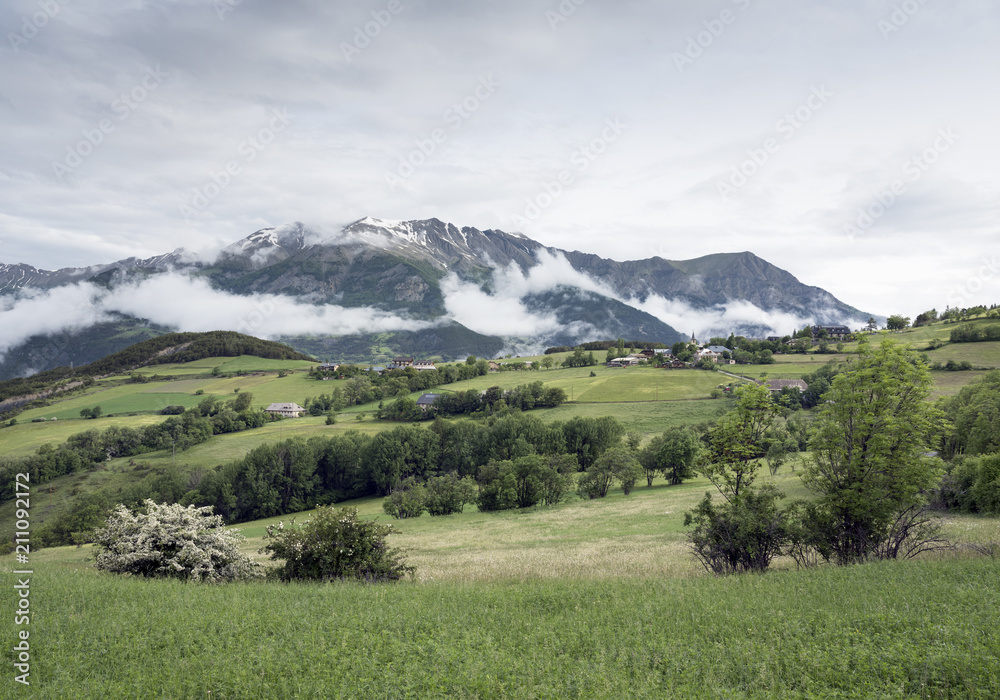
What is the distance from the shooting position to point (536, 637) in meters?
9.87

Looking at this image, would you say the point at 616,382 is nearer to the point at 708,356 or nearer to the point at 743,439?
the point at 708,356

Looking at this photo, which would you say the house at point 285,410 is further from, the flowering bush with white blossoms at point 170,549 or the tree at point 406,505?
the flowering bush with white blossoms at point 170,549

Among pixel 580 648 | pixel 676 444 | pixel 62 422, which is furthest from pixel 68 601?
pixel 62 422

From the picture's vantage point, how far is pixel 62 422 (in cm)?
12075

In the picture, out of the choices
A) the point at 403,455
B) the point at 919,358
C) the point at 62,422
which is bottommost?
the point at 403,455

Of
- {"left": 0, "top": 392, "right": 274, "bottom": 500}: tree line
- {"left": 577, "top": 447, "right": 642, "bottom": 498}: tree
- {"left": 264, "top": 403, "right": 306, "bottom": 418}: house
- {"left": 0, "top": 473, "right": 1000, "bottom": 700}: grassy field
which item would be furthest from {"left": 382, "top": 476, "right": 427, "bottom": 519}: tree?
{"left": 264, "top": 403, "right": 306, "bottom": 418}: house

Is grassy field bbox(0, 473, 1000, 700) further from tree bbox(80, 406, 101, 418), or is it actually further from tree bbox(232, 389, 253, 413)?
tree bbox(80, 406, 101, 418)

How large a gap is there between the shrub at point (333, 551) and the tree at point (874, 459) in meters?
16.5

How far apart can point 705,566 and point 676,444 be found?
1839 inches

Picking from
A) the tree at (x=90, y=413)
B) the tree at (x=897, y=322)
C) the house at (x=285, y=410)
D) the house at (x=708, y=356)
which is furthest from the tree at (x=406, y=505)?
the tree at (x=897, y=322)

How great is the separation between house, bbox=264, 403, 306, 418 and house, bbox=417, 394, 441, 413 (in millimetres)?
36659

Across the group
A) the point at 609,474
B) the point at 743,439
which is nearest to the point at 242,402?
the point at 609,474

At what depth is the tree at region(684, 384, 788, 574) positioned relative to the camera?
669 inches

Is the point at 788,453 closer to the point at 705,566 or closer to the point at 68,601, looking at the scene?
the point at 705,566
